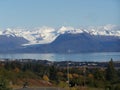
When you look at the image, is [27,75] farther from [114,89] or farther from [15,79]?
[114,89]

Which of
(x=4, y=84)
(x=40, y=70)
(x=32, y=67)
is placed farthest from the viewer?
(x=32, y=67)

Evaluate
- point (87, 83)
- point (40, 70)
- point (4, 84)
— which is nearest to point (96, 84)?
point (87, 83)

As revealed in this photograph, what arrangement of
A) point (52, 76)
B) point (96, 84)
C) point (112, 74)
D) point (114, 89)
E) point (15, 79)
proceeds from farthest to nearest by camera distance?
point (52, 76)
point (112, 74)
point (15, 79)
point (96, 84)
point (114, 89)

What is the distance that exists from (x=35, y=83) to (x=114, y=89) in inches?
1159

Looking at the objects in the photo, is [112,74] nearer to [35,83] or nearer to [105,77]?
[105,77]

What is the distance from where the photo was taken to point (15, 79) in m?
71.3

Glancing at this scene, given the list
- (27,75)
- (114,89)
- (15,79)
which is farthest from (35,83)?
(114,89)

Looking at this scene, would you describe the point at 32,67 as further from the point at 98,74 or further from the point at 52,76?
the point at 98,74

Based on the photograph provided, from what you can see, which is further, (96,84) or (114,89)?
(96,84)

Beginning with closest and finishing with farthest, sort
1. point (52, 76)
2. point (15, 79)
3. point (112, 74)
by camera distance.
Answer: point (15, 79), point (112, 74), point (52, 76)

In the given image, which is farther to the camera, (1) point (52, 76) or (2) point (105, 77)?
(1) point (52, 76)

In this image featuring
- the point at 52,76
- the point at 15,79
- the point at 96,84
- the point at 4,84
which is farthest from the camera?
the point at 52,76

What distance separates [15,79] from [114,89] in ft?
98.0

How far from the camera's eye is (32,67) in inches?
4500
